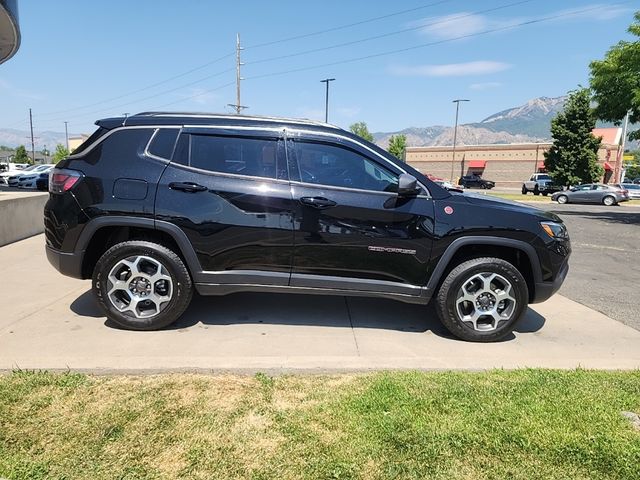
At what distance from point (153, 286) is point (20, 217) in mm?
6418

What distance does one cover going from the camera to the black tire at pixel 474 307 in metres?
4.20

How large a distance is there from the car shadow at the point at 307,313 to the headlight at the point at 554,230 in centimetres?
100

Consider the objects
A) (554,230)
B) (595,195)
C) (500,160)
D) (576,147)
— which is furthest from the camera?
(500,160)

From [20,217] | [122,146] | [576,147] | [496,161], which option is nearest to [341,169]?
[122,146]

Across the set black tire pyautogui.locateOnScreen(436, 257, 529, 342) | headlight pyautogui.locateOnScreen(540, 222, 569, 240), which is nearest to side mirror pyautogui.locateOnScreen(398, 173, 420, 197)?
black tire pyautogui.locateOnScreen(436, 257, 529, 342)

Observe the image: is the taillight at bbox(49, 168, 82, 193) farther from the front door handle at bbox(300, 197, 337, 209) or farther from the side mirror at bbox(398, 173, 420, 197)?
the side mirror at bbox(398, 173, 420, 197)

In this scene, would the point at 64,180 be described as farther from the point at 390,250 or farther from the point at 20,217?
the point at 20,217

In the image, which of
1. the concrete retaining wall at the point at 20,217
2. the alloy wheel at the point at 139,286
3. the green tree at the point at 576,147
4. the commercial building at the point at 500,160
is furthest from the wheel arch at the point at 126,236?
the commercial building at the point at 500,160

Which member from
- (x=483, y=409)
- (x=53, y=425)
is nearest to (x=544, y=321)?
(x=483, y=409)

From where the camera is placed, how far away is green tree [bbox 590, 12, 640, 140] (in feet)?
56.0

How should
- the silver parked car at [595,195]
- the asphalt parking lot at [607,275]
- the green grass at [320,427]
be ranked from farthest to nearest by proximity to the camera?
the silver parked car at [595,195] → the asphalt parking lot at [607,275] → the green grass at [320,427]

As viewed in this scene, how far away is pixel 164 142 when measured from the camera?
4.24m

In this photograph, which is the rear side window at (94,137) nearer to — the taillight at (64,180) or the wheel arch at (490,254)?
the taillight at (64,180)

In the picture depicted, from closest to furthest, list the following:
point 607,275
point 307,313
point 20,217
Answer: point 307,313, point 607,275, point 20,217
